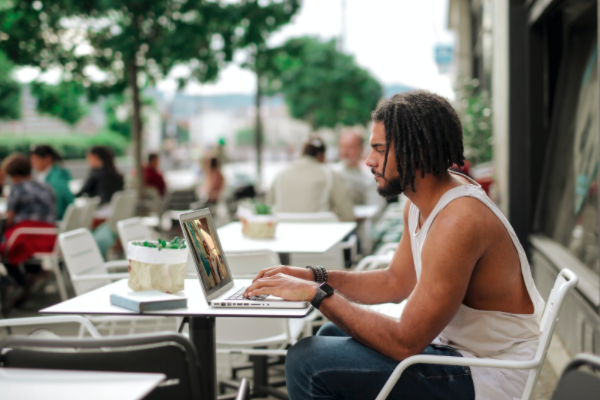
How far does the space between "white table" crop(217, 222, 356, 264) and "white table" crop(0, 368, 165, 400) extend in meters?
2.10

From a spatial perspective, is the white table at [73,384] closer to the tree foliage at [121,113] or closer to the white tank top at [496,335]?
the white tank top at [496,335]

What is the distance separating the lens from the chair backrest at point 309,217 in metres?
5.88

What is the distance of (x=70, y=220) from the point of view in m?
7.22

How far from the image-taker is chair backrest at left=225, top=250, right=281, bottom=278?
367 cm

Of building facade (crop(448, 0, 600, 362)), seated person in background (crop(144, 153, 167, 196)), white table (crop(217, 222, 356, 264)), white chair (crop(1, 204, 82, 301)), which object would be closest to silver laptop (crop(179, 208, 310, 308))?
white table (crop(217, 222, 356, 264))

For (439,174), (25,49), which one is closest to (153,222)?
(25,49)

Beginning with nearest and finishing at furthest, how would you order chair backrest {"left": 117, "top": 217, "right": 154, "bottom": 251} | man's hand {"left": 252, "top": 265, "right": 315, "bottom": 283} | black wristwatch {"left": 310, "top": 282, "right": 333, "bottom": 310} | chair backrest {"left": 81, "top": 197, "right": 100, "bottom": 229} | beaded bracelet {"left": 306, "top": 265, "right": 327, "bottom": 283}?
black wristwatch {"left": 310, "top": 282, "right": 333, "bottom": 310}
man's hand {"left": 252, "top": 265, "right": 315, "bottom": 283}
beaded bracelet {"left": 306, "top": 265, "right": 327, "bottom": 283}
chair backrest {"left": 117, "top": 217, "right": 154, "bottom": 251}
chair backrest {"left": 81, "top": 197, "right": 100, "bottom": 229}

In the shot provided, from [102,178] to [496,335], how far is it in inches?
327

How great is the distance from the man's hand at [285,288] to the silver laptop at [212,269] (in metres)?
0.02

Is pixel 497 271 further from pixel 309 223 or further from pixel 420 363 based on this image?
pixel 309 223

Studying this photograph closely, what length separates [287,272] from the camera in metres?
2.75

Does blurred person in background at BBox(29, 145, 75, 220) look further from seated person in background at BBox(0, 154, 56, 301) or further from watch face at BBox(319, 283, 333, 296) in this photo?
watch face at BBox(319, 283, 333, 296)

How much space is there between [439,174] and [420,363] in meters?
0.67

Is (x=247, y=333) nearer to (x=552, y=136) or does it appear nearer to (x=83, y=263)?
(x=83, y=263)
